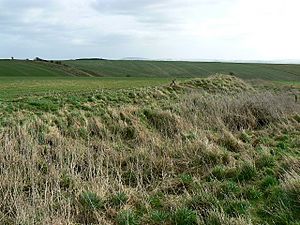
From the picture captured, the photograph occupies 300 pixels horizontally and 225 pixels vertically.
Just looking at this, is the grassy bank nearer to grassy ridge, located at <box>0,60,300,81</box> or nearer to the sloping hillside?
the sloping hillside

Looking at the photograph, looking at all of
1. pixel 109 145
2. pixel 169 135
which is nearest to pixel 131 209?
pixel 109 145

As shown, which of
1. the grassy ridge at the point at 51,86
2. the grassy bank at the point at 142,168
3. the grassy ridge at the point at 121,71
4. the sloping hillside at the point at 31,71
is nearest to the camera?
the grassy bank at the point at 142,168

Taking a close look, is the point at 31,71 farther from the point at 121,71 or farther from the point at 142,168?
the point at 142,168

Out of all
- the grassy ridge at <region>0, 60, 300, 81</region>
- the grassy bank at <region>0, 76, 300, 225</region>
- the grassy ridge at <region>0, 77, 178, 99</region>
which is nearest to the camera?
the grassy bank at <region>0, 76, 300, 225</region>

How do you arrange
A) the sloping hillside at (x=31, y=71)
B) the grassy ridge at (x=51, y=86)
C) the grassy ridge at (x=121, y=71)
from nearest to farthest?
the grassy ridge at (x=51, y=86) < the sloping hillside at (x=31, y=71) < the grassy ridge at (x=121, y=71)

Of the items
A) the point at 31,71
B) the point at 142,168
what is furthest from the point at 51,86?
the point at 31,71

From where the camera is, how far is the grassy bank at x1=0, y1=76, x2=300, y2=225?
272 inches

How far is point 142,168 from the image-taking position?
10133 mm

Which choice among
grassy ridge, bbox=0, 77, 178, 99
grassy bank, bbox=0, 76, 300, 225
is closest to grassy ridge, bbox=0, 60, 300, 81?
grassy ridge, bbox=0, 77, 178, 99

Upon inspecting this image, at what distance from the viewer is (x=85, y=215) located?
7.02 meters

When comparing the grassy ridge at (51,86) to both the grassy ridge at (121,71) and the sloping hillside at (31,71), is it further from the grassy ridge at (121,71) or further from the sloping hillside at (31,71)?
the grassy ridge at (121,71)

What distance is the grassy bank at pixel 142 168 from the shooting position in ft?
22.7

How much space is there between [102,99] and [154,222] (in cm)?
1544

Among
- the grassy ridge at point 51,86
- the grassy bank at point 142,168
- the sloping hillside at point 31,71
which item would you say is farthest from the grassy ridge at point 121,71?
the grassy bank at point 142,168
